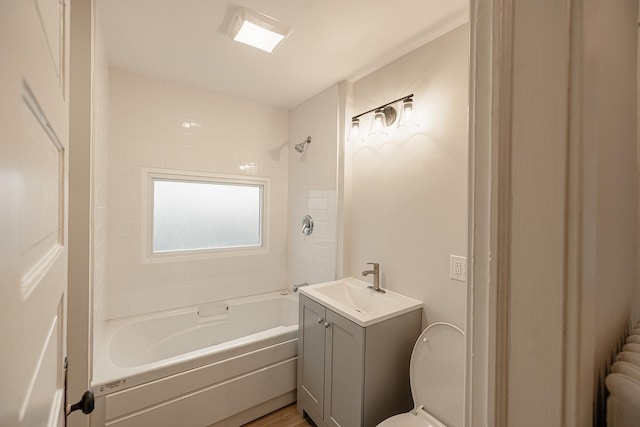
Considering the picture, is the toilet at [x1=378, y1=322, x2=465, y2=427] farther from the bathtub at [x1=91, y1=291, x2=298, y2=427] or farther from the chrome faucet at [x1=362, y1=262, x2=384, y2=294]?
the bathtub at [x1=91, y1=291, x2=298, y2=427]

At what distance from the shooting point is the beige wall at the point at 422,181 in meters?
1.55

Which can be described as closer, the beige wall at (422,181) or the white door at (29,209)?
the white door at (29,209)

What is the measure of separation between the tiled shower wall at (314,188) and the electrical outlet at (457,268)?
39.2 inches

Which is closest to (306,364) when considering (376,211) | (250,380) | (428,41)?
(250,380)

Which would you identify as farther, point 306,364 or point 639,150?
point 306,364

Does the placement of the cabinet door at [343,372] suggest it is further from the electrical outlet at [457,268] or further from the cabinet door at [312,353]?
the electrical outlet at [457,268]

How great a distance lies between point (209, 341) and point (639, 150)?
113 inches

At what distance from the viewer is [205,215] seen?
8.66 feet

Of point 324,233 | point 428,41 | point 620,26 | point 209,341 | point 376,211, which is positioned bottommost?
point 209,341

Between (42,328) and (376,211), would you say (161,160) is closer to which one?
(376,211)

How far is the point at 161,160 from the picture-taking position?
2.33 metres

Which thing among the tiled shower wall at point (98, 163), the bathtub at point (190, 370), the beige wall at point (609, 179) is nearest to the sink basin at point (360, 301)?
the bathtub at point (190, 370)

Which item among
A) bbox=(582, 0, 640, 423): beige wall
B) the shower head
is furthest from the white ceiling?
bbox=(582, 0, 640, 423): beige wall

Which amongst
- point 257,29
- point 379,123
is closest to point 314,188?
point 379,123
